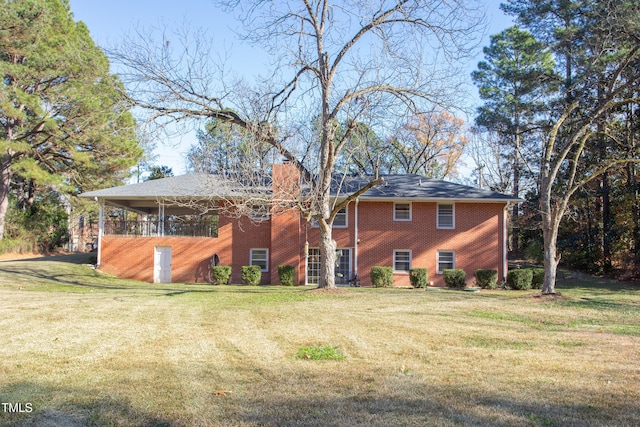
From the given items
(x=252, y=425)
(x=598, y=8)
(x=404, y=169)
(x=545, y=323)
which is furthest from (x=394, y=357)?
(x=404, y=169)

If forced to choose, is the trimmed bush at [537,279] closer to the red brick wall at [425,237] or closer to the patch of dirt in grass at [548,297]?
the red brick wall at [425,237]

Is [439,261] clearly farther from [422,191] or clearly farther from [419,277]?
[422,191]

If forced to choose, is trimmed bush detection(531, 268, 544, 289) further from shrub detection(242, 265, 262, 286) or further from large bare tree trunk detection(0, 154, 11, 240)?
large bare tree trunk detection(0, 154, 11, 240)

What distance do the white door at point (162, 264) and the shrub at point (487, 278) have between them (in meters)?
14.6

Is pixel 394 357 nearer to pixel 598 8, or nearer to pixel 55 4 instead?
pixel 598 8

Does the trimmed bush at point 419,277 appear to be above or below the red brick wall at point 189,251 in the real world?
below

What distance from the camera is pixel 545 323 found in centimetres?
1112

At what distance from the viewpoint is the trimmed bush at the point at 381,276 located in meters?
23.3

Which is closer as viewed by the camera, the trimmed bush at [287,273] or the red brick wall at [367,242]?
the trimmed bush at [287,273]

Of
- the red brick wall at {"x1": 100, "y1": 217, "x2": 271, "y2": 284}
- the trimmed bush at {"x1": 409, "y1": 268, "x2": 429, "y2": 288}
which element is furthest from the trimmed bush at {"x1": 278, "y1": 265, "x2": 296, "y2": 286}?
the trimmed bush at {"x1": 409, "y1": 268, "x2": 429, "y2": 288}

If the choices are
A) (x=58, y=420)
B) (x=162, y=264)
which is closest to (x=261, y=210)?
(x=162, y=264)

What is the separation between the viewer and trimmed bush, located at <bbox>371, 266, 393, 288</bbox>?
23281 millimetres

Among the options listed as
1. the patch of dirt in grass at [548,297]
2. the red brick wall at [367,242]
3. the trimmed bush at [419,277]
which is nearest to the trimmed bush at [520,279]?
the red brick wall at [367,242]

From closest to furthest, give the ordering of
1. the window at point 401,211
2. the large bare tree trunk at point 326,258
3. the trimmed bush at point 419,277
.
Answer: the large bare tree trunk at point 326,258, the trimmed bush at point 419,277, the window at point 401,211
